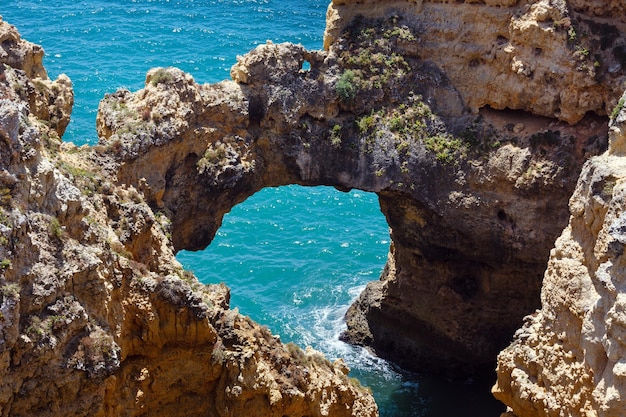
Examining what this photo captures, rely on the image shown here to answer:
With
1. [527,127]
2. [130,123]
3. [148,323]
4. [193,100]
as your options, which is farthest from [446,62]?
[148,323]

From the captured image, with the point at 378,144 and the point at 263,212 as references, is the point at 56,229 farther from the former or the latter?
the point at 263,212

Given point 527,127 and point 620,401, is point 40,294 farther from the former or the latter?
point 527,127

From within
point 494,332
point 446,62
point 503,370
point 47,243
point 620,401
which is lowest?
point 494,332

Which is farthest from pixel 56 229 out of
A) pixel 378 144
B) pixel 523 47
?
pixel 523 47

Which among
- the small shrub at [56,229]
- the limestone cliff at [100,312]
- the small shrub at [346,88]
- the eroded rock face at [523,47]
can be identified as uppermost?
the eroded rock face at [523,47]

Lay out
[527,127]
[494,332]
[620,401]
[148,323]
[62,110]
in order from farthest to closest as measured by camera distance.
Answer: [494,332] < [527,127] < [62,110] < [148,323] < [620,401]

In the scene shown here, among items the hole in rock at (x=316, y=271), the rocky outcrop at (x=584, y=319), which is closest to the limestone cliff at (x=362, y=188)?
the rocky outcrop at (x=584, y=319)

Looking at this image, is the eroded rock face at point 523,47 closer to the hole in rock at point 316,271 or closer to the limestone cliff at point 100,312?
the limestone cliff at point 100,312
